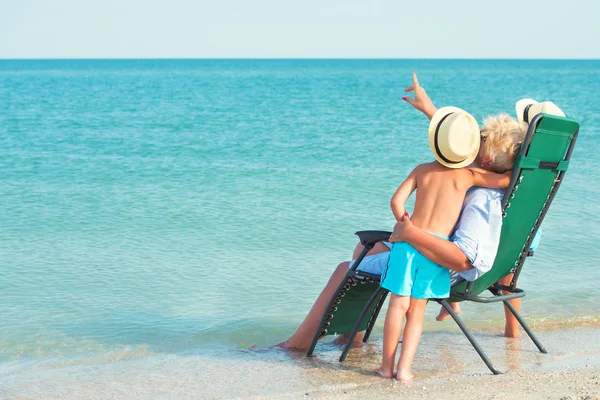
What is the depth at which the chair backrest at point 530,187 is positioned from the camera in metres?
3.81

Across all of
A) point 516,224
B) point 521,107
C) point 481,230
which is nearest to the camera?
point 481,230

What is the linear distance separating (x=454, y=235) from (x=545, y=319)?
5.61 ft

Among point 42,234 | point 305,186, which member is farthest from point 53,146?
point 42,234

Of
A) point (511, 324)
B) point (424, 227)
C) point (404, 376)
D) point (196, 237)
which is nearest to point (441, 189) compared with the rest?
point (424, 227)

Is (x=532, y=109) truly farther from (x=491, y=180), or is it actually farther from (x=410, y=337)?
(x=410, y=337)

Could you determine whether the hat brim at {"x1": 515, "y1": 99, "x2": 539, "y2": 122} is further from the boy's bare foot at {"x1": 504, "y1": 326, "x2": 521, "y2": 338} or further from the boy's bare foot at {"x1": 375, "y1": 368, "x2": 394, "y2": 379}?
the boy's bare foot at {"x1": 375, "y1": 368, "x2": 394, "y2": 379}

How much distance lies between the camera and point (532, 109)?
4602mm

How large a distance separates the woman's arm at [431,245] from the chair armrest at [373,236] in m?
0.15

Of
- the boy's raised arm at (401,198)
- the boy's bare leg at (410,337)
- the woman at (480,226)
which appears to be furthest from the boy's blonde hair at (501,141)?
the boy's bare leg at (410,337)

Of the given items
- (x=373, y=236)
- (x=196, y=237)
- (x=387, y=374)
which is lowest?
(x=196, y=237)

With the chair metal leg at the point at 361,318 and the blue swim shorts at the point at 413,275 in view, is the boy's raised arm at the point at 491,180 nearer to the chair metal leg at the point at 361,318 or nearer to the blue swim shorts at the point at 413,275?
the blue swim shorts at the point at 413,275

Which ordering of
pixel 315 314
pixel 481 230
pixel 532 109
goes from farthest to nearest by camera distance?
pixel 532 109 < pixel 315 314 < pixel 481 230

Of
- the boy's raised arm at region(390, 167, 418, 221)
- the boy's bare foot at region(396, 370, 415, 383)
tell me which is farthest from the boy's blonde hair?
the boy's bare foot at region(396, 370, 415, 383)

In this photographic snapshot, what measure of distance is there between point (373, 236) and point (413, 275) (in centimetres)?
28
